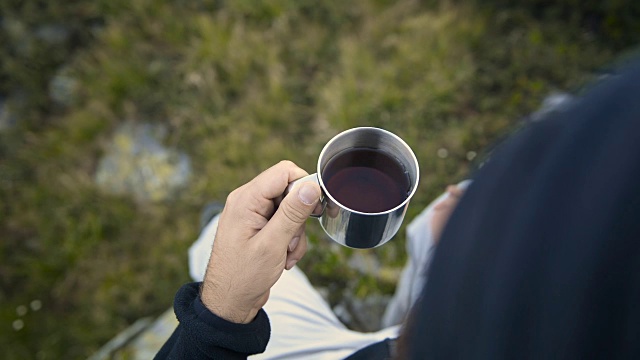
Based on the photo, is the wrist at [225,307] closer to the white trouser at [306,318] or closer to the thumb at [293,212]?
the thumb at [293,212]

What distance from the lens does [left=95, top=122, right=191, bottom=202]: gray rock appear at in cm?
366

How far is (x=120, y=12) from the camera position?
411 centimetres

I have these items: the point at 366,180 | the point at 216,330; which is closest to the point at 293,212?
the point at 366,180

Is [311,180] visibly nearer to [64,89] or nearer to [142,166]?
[142,166]

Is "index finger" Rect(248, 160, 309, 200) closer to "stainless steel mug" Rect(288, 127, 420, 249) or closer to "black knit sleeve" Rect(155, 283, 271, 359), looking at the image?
"stainless steel mug" Rect(288, 127, 420, 249)

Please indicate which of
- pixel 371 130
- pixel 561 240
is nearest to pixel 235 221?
pixel 371 130

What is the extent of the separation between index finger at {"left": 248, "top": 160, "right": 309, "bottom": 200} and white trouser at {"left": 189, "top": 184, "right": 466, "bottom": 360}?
1.70ft

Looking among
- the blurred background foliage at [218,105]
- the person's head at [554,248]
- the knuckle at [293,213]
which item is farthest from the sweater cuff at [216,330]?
the blurred background foliage at [218,105]

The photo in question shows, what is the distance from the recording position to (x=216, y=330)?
1.38m

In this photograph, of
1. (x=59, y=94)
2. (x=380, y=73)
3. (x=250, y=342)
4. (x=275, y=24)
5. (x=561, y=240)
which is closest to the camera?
(x=561, y=240)

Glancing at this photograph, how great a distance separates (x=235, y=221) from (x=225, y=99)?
2389 millimetres

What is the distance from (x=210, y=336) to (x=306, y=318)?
2.32 ft

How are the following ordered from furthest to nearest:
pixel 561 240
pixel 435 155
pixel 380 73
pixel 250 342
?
pixel 380 73
pixel 435 155
pixel 250 342
pixel 561 240

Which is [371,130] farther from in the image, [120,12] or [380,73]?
[120,12]
